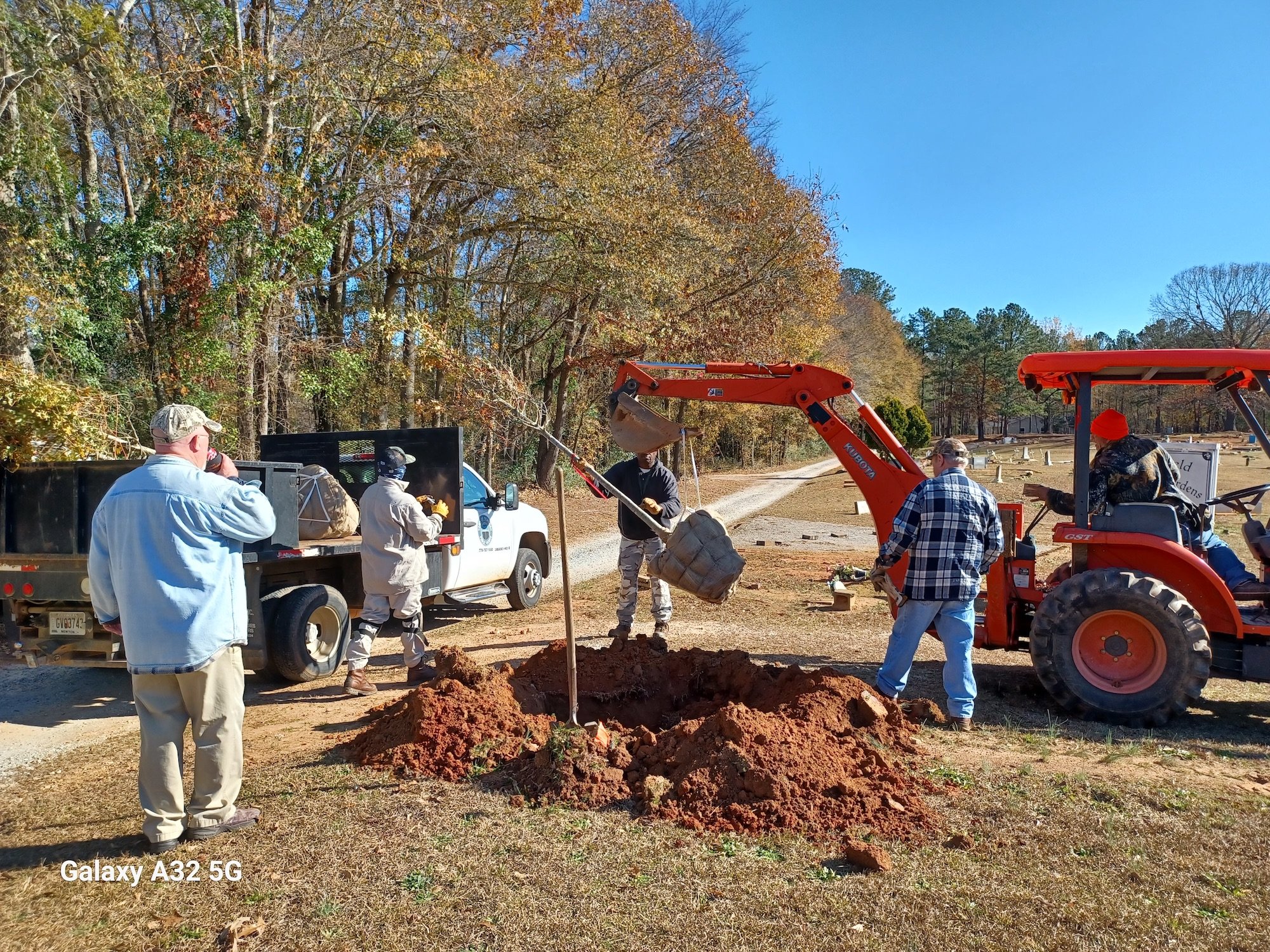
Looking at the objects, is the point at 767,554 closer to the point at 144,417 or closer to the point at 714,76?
the point at 144,417

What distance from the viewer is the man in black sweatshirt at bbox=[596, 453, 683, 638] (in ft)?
26.0

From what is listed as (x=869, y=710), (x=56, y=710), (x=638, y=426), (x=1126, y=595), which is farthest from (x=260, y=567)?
(x=1126, y=595)

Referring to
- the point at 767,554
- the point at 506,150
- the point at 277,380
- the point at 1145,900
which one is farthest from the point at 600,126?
the point at 1145,900

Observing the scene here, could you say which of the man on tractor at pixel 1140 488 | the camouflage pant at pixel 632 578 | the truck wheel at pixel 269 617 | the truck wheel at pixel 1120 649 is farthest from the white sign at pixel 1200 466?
the truck wheel at pixel 269 617

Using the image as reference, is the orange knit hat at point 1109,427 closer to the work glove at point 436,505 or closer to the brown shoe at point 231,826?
the work glove at point 436,505

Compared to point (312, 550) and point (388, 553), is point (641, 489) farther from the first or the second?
point (312, 550)

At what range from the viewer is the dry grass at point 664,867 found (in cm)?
322

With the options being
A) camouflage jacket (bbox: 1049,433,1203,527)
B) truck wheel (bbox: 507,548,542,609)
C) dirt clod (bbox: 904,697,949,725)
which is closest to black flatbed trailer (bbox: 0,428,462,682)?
truck wheel (bbox: 507,548,542,609)

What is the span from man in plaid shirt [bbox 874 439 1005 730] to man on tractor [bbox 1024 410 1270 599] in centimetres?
66

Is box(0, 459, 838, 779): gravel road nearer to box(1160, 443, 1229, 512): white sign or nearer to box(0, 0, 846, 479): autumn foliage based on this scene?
box(0, 0, 846, 479): autumn foliage

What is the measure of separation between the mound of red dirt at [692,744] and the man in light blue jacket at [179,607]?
1.12m

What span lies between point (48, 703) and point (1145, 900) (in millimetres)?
7430

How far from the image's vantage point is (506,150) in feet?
55.6

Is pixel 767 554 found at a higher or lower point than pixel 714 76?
lower
